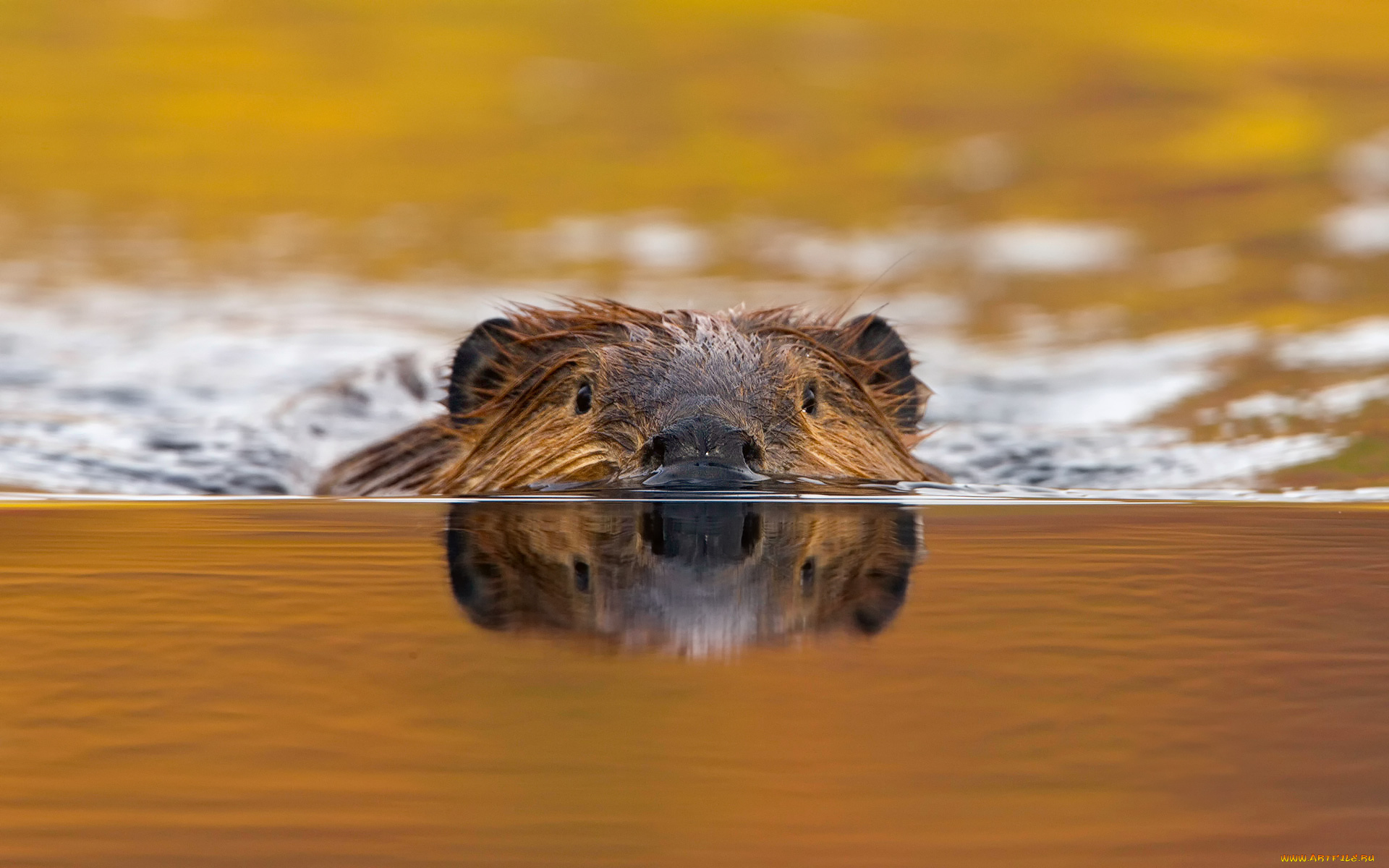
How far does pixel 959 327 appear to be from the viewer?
13898 millimetres

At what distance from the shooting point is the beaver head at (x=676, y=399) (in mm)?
3797

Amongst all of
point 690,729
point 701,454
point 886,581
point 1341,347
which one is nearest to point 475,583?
point 886,581

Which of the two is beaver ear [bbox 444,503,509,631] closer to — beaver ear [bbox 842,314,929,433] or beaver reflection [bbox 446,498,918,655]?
beaver reflection [bbox 446,498,918,655]

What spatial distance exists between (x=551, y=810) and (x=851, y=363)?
3.99 metres

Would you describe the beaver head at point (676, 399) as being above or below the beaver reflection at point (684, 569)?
above

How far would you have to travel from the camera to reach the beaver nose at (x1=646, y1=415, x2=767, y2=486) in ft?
11.8

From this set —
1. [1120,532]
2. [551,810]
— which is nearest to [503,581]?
[551,810]

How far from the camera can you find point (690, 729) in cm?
147

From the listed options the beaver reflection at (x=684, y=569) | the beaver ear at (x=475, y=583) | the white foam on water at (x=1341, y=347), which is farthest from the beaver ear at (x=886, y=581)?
the white foam on water at (x=1341, y=347)

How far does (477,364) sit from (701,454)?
169 centimetres

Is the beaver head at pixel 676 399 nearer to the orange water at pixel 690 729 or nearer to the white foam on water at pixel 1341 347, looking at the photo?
the orange water at pixel 690 729

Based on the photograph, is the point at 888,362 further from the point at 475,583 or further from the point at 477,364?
the point at 475,583

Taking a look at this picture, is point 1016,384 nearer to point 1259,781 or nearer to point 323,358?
point 323,358

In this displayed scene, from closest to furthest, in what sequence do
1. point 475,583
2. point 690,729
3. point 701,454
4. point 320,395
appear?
1. point 690,729
2. point 475,583
3. point 701,454
4. point 320,395
